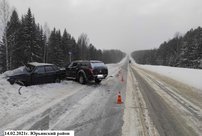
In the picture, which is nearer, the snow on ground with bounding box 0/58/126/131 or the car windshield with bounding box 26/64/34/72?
the snow on ground with bounding box 0/58/126/131

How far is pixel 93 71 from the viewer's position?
48.6ft

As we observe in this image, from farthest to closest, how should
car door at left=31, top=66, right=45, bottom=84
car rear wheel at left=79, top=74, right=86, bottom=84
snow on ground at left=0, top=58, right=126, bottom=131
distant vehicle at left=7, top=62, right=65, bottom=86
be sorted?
car rear wheel at left=79, top=74, right=86, bottom=84 → car door at left=31, top=66, right=45, bottom=84 → distant vehicle at left=7, top=62, right=65, bottom=86 → snow on ground at left=0, top=58, right=126, bottom=131

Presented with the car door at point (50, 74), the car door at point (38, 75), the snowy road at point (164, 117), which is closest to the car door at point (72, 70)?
the car door at point (50, 74)

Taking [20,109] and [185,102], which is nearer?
[20,109]

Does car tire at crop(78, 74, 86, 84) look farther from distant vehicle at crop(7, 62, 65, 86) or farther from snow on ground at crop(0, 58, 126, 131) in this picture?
snow on ground at crop(0, 58, 126, 131)

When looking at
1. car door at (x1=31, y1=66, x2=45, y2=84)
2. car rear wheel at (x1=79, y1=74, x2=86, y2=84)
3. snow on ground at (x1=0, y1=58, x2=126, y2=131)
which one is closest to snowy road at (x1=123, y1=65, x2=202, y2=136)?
snow on ground at (x1=0, y1=58, x2=126, y2=131)

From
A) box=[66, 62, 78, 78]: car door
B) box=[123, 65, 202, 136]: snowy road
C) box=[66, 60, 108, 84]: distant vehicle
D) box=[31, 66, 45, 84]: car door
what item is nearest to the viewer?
box=[123, 65, 202, 136]: snowy road

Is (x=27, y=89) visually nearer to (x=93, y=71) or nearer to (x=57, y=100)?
(x=57, y=100)

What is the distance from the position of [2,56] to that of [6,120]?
34.0 m

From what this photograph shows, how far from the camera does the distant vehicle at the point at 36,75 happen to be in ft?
37.0

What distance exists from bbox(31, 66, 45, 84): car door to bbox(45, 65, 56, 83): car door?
374 millimetres

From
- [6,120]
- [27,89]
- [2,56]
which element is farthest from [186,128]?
[2,56]

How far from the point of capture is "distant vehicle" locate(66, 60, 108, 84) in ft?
48.9

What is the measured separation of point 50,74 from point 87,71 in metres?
2.90
